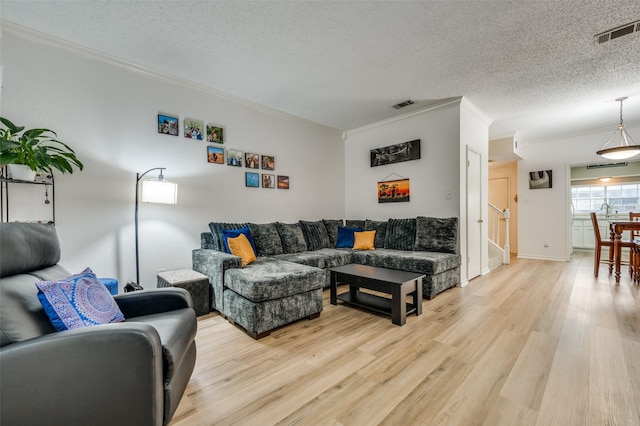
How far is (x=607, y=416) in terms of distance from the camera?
1308mm

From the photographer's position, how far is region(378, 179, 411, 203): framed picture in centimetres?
437

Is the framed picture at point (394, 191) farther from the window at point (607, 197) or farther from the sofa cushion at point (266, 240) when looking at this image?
the window at point (607, 197)

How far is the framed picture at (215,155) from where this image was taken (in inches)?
135

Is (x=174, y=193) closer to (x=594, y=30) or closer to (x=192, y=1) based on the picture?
(x=192, y=1)

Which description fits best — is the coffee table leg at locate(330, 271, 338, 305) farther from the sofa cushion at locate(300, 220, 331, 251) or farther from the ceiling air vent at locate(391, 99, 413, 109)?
the ceiling air vent at locate(391, 99, 413, 109)

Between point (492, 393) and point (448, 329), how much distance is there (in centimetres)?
84

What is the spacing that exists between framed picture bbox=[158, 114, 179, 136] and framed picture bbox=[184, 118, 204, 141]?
110 mm

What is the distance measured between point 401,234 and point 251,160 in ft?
8.24

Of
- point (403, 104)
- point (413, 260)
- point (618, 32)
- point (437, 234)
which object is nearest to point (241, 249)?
point (413, 260)

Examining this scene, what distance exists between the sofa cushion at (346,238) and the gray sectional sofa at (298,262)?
121 millimetres

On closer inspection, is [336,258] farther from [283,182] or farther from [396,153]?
[396,153]

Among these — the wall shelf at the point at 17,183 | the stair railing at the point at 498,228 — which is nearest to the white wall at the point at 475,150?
the stair railing at the point at 498,228

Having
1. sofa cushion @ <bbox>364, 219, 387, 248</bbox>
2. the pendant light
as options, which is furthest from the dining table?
sofa cushion @ <bbox>364, 219, 387, 248</bbox>

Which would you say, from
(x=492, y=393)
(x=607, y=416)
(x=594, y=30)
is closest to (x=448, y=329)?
(x=492, y=393)
